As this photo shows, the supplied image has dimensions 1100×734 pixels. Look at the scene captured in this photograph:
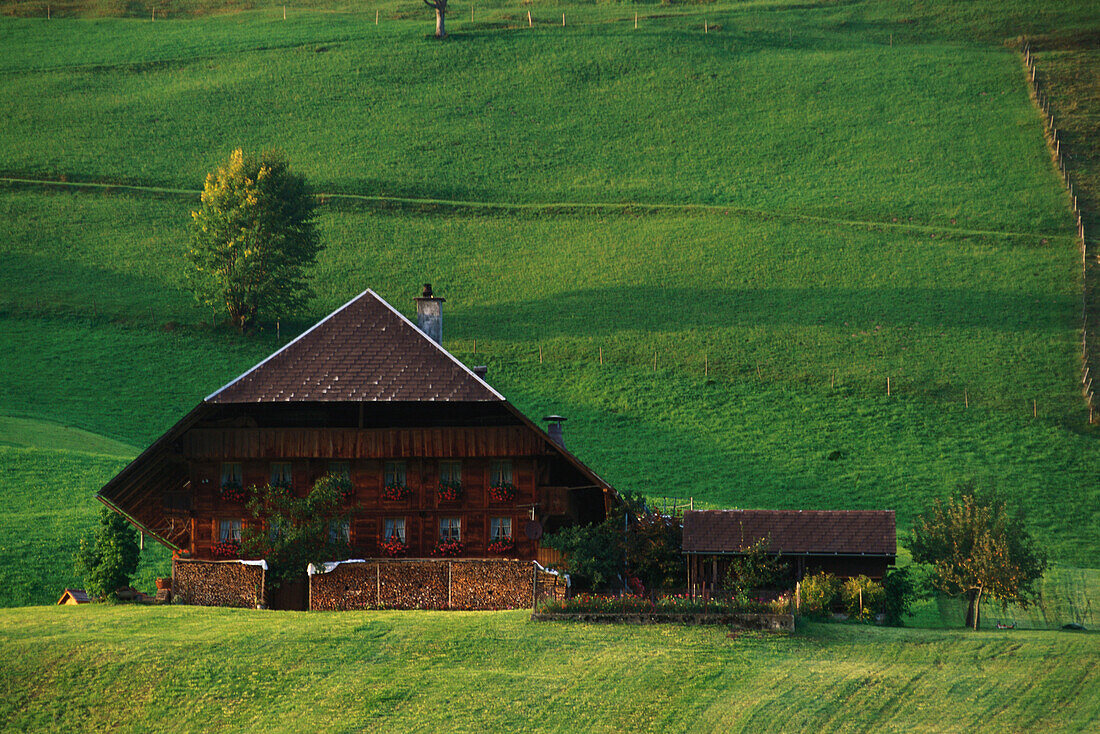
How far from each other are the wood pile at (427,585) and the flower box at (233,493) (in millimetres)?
3460

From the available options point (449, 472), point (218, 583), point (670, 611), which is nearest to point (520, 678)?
point (670, 611)

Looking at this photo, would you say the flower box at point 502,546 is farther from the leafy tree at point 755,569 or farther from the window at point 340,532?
the leafy tree at point 755,569

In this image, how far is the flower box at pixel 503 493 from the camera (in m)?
37.0

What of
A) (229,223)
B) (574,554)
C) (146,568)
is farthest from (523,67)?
(574,554)

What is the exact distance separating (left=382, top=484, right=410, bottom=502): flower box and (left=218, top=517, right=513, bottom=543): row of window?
1.82 ft

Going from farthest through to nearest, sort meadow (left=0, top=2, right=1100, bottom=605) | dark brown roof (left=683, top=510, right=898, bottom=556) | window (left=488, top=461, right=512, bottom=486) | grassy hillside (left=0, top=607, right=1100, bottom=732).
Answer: meadow (left=0, top=2, right=1100, bottom=605), dark brown roof (left=683, top=510, right=898, bottom=556), window (left=488, top=461, right=512, bottom=486), grassy hillside (left=0, top=607, right=1100, bottom=732)

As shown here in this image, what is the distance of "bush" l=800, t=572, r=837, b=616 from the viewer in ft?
113

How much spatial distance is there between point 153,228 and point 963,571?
6118 centimetres

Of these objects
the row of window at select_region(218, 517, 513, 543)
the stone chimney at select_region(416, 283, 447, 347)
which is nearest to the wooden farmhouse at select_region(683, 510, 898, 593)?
the row of window at select_region(218, 517, 513, 543)

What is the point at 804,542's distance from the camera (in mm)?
37844

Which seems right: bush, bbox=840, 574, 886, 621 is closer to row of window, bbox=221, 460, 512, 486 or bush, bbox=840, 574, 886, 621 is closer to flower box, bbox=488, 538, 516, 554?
flower box, bbox=488, 538, 516, 554

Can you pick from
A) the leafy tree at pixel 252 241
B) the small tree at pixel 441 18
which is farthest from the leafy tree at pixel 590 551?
the small tree at pixel 441 18

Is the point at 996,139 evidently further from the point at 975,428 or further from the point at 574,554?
the point at 574,554

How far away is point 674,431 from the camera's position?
61.6m
